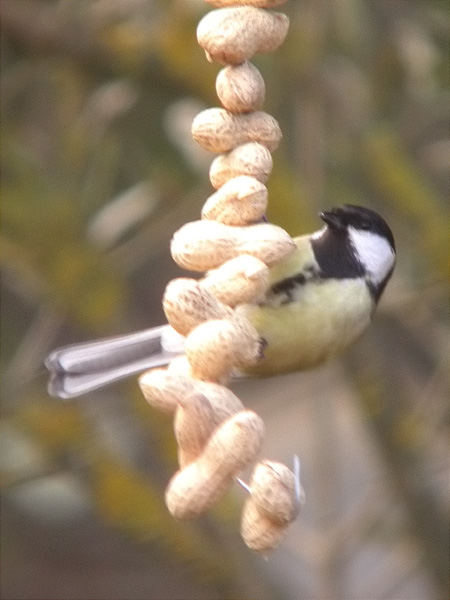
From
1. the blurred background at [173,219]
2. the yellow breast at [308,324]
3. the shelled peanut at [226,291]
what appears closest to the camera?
the shelled peanut at [226,291]

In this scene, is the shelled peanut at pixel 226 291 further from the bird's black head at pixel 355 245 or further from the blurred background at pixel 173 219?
the blurred background at pixel 173 219

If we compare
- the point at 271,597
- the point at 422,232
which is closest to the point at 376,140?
the point at 422,232

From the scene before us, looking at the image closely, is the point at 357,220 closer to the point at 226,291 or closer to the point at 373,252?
the point at 373,252

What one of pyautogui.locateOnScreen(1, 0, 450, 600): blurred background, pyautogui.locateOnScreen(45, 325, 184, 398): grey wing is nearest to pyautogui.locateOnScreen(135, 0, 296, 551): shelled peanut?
pyautogui.locateOnScreen(45, 325, 184, 398): grey wing

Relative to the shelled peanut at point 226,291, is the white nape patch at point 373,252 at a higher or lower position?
lower

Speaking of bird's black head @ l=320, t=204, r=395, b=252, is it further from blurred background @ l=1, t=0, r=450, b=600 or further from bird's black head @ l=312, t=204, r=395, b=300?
blurred background @ l=1, t=0, r=450, b=600

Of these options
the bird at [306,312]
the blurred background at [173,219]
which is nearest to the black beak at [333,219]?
the bird at [306,312]

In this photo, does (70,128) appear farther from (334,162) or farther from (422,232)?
(422,232)

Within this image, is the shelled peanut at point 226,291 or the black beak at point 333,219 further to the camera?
the black beak at point 333,219
